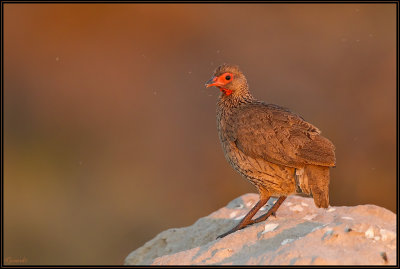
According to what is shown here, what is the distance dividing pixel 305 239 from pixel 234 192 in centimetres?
817

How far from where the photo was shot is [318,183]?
7.06 m

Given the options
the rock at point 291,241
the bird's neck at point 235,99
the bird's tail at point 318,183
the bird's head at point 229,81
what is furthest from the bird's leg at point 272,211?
the bird's head at point 229,81

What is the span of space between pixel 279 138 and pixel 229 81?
1075mm

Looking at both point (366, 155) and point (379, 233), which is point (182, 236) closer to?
point (379, 233)

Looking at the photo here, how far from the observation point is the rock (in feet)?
17.1

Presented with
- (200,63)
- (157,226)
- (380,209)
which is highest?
(200,63)

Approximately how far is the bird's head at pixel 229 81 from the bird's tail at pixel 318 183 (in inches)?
51.5

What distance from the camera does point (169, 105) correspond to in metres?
15.2

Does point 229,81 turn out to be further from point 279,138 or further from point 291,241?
point 291,241

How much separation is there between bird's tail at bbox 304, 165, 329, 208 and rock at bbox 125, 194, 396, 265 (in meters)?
0.21

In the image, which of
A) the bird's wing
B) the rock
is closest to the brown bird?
the bird's wing

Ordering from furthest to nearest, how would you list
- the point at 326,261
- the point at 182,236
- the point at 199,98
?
the point at 199,98 < the point at 182,236 < the point at 326,261

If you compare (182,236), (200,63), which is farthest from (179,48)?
(182,236)

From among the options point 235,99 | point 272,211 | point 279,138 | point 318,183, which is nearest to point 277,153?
point 279,138
